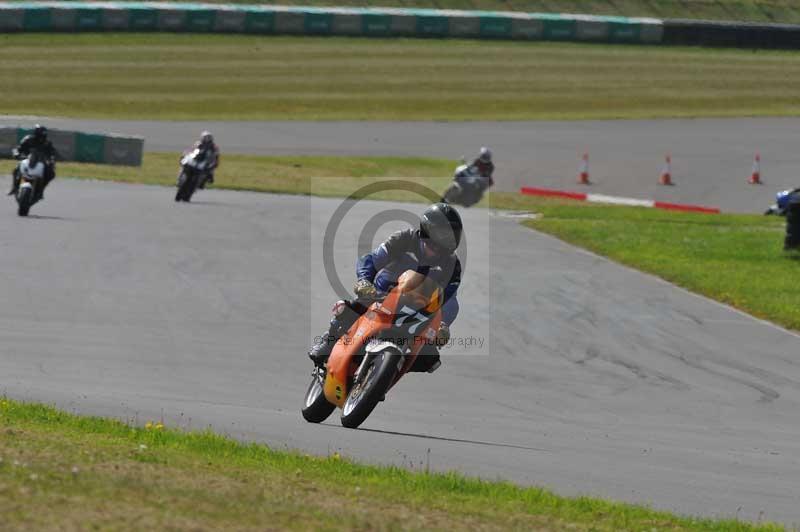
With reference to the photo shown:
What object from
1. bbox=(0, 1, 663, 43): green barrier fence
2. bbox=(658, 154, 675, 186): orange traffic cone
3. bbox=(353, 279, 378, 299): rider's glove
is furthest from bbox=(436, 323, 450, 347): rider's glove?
bbox=(0, 1, 663, 43): green barrier fence

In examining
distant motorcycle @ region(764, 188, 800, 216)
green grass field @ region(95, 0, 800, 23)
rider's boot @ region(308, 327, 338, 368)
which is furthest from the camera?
green grass field @ region(95, 0, 800, 23)

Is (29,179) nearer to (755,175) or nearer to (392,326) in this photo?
(392,326)

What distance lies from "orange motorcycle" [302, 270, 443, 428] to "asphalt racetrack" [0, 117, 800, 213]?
26.3 meters

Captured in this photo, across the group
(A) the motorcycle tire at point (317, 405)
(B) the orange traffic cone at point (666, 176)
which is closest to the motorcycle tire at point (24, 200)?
(A) the motorcycle tire at point (317, 405)

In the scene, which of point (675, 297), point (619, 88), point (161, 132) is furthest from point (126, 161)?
point (619, 88)

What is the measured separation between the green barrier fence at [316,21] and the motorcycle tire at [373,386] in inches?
1690

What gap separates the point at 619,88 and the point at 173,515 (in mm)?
50117

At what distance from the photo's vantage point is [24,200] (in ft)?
73.7

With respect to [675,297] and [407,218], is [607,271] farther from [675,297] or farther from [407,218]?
[407,218]

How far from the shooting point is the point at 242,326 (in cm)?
1488

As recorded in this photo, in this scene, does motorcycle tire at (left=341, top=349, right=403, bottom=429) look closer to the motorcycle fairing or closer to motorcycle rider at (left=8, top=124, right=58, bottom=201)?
the motorcycle fairing

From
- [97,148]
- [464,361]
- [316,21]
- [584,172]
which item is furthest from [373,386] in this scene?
[316,21]

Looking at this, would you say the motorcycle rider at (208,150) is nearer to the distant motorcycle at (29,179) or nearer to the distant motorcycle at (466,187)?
the distant motorcycle at (29,179)

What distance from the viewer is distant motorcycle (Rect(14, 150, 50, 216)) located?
22.5 metres
